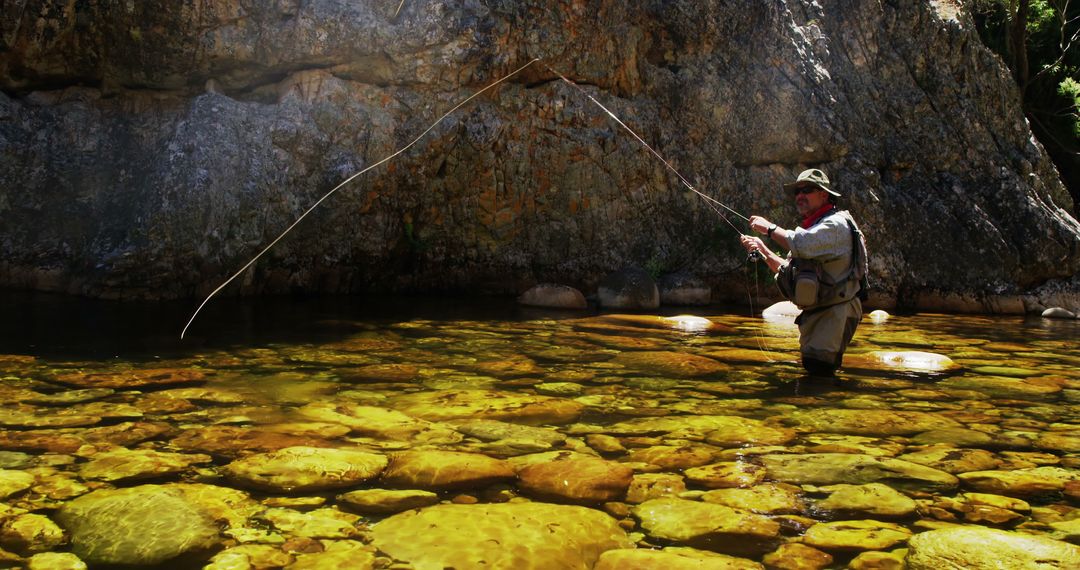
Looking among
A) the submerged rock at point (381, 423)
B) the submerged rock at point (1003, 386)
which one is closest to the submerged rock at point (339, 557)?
the submerged rock at point (381, 423)

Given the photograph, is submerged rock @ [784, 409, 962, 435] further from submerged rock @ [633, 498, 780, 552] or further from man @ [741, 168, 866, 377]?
submerged rock @ [633, 498, 780, 552]

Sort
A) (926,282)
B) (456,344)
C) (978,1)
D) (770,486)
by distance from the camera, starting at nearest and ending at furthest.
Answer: (770,486) → (456,344) → (926,282) → (978,1)

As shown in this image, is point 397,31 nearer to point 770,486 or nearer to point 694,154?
point 694,154

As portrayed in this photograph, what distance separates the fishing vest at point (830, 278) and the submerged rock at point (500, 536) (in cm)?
307

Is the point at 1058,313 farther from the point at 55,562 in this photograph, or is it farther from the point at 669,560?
the point at 55,562

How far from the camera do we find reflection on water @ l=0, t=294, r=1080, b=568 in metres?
2.50

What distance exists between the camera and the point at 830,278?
5395mm

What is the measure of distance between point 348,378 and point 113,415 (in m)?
1.47

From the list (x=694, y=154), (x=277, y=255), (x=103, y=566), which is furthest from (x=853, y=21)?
(x=103, y=566)

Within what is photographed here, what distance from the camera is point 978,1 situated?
16.9m

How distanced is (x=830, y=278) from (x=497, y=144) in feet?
19.8

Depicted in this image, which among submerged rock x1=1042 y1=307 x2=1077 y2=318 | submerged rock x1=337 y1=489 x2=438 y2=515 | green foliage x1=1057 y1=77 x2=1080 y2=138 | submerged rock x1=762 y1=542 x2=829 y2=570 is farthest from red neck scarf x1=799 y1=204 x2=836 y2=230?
green foliage x1=1057 y1=77 x2=1080 y2=138

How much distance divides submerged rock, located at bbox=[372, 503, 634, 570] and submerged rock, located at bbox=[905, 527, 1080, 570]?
90 cm

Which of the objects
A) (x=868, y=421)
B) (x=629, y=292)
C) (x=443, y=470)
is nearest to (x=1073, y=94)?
(x=629, y=292)
